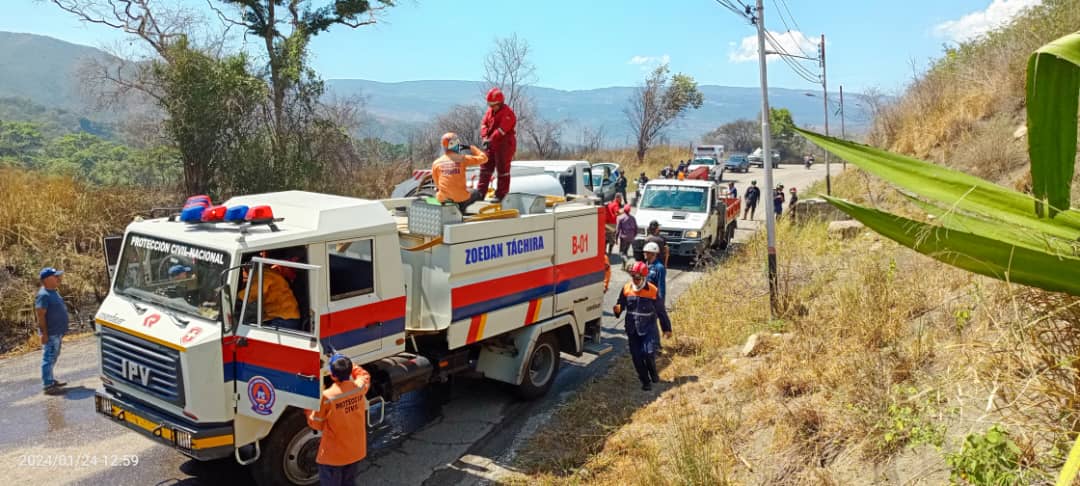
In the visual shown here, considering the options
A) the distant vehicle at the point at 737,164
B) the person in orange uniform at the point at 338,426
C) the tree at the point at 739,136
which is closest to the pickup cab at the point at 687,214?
the person in orange uniform at the point at 338,426

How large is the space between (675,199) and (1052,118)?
15279 mm

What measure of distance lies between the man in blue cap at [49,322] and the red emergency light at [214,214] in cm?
366

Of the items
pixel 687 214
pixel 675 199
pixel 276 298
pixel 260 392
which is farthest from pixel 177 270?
pixel 675 199

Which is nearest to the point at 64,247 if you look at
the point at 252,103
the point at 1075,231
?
the point at 252,103

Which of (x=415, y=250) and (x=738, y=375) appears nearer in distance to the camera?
(x=415, y=250)

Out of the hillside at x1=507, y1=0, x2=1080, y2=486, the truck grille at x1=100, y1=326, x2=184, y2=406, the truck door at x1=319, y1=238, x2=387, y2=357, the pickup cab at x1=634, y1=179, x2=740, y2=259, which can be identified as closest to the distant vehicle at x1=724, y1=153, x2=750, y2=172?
the pickup cab at x1=634, y1=179, x2=740, y2=259

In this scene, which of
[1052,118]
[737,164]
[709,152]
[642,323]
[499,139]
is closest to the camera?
[1052,118]

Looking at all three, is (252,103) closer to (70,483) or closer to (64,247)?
(64,247)

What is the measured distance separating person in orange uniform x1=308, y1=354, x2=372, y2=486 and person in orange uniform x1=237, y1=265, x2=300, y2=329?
751mm

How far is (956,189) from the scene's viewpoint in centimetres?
177

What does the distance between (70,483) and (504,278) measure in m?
4.25

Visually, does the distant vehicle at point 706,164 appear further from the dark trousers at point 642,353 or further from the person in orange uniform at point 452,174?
the person in orange uniform at point 452,174

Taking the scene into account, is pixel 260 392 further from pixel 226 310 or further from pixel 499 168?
pixel 499 168

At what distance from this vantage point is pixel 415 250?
6656 mm
